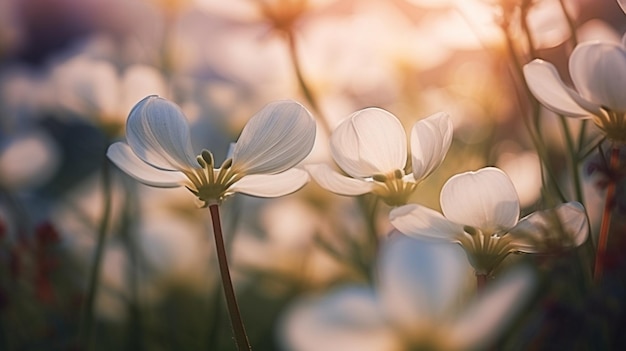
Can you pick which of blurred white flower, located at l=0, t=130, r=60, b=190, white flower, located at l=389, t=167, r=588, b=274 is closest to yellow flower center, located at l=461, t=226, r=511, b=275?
white flower, located at l=389, t=167, r=588, b=274

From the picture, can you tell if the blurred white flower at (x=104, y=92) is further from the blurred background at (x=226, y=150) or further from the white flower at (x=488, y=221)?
the white flower at (x=488, y=221)

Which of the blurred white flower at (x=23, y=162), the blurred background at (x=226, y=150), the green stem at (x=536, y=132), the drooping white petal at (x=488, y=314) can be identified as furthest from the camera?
the blurred white flower at (x=23, y=162)

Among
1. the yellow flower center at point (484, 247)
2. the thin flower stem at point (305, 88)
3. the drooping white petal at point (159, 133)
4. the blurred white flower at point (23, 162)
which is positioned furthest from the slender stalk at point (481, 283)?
the blurred white flower at point (23, 162)

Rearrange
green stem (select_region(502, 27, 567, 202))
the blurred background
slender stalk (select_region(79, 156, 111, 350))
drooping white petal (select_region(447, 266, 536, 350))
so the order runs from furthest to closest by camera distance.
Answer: the blurred background
slender stalk (select_region(79, 156, 111, 350))
green stem (select_region(502, 27, 567, 202))
drooping white petal (select_region(447, 266, 536, 350))

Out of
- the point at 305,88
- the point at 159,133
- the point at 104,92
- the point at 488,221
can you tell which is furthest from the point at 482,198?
the point at 104,92

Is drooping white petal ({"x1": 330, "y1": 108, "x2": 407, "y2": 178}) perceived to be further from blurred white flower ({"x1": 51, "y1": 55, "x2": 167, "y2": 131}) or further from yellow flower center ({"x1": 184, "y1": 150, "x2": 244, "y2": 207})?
blurred white flower ({"x1": 51, "y1": 55, "x2": 167, "y2": 131})
